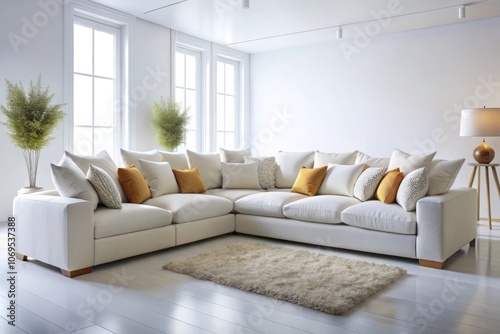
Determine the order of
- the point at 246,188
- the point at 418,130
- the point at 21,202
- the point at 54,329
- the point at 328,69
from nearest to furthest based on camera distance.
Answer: the point at 54,329 < the point at 21,202 < the point at 246,188 < the point at 418,130 < the point at 328,69

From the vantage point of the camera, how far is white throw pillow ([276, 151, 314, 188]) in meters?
5.23

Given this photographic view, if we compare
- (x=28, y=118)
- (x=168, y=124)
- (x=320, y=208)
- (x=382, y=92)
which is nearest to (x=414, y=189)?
(x=320, y=208)

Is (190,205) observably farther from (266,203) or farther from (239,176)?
(239,176)

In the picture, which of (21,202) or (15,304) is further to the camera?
(21,202)

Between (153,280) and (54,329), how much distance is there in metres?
0.92

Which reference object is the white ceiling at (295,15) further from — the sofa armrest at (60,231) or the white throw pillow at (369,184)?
the sofa armrest at (60,231)

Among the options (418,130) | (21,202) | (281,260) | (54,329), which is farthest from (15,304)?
(418,130)

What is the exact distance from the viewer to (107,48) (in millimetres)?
5715

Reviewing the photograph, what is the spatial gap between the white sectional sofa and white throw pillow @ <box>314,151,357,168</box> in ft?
0.04

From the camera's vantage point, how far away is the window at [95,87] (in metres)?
5.37

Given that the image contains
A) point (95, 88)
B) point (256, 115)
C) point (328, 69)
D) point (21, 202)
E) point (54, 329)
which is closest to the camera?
point (54, 329)

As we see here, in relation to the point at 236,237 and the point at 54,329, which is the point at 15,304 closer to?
the point at 54,329

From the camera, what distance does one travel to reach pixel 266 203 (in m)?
4.46

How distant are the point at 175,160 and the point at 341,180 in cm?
193
